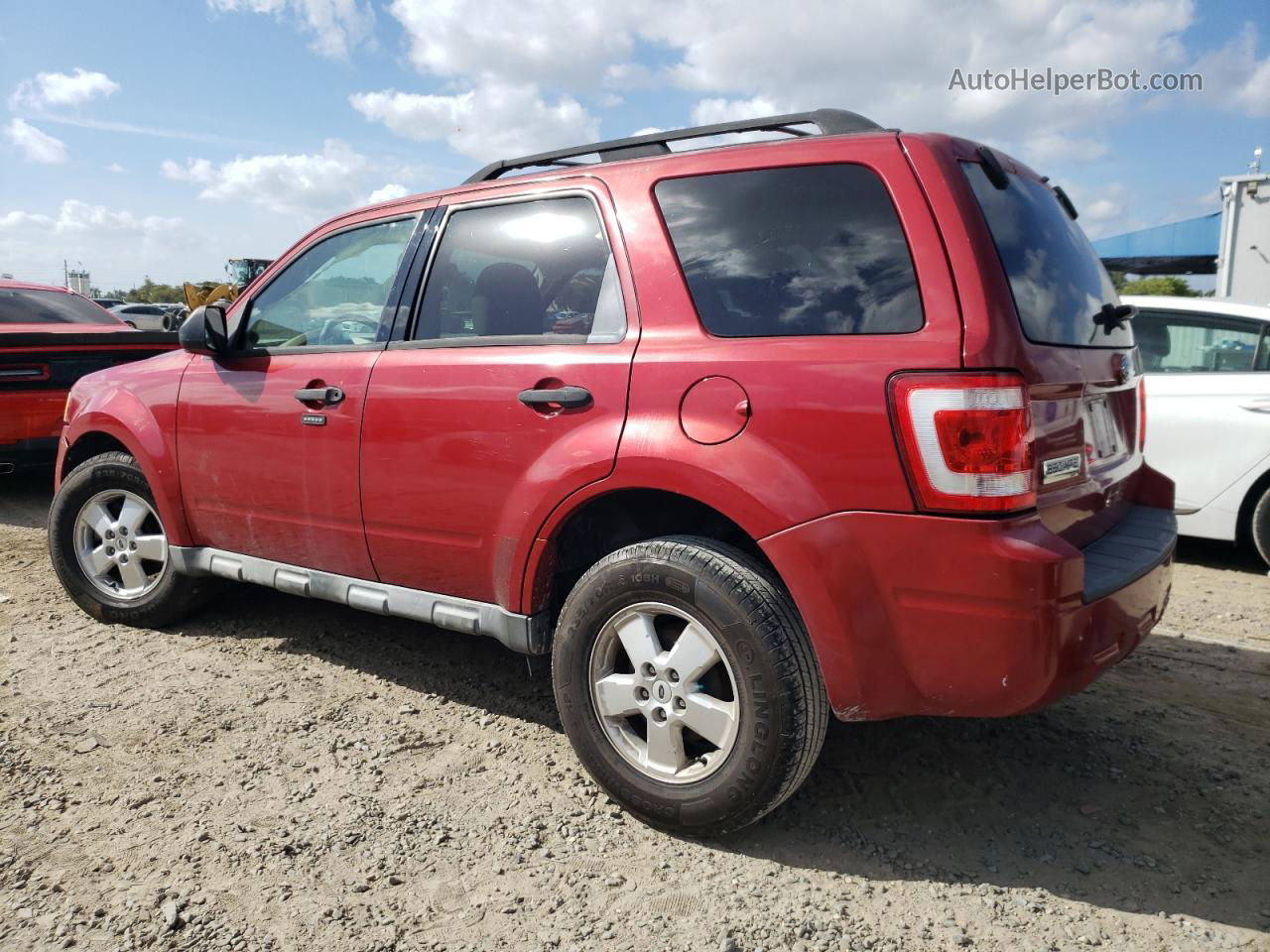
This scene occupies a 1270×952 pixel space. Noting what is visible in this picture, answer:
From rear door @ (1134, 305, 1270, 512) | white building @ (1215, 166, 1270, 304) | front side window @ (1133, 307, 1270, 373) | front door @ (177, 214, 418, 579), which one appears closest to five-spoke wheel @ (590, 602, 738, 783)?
front door @ (177, 214, 418, 579)

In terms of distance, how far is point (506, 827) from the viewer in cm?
267

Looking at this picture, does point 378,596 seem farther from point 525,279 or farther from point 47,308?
point 47,308

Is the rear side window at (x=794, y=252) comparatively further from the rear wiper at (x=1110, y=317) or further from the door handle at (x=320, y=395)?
the door handle at (x=320, y=395)

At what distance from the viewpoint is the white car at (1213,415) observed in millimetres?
5324

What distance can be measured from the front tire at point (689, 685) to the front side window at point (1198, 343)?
14.3 feet

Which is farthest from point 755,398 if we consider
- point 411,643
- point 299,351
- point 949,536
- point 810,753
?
point 411,643

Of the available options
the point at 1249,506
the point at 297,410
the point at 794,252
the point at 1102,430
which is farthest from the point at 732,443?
the point at 1249,506

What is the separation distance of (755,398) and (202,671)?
2635 millimetres

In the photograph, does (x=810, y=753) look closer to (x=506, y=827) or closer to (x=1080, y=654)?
(x=1080, y=654)

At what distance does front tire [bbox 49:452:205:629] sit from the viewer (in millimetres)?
4137

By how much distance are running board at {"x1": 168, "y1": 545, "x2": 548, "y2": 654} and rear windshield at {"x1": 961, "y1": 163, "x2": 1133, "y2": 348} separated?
1679mm

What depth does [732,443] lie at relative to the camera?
243cm

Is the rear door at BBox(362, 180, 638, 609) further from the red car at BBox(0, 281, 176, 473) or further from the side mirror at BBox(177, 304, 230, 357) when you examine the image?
the red car at BBox(0, 281, 176, 473)

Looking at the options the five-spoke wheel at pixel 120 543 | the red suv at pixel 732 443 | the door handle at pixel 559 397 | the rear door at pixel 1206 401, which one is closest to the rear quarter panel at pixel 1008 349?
the red suv at pixel 732 443
